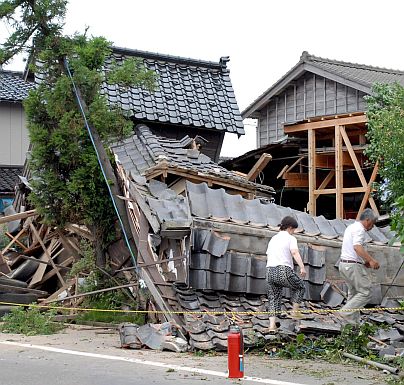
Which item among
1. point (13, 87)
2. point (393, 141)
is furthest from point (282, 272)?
point (13, 87)

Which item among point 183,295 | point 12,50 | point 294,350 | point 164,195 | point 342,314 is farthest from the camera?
point 12,50

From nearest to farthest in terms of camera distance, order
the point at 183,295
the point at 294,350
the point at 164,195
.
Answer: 1. the point at 294,350
2. the point at 183,295
3. the point at 164,195

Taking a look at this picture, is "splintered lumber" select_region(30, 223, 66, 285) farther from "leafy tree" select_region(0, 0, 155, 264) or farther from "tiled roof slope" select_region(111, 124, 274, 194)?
"tiled roof slope" select_region(111, 124, 274, 194)

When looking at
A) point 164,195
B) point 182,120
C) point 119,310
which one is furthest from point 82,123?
point 182,120

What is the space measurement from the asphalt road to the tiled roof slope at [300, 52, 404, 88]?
15147 mm

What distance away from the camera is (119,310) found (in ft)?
43.8

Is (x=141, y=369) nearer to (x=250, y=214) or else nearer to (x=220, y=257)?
(x=220, y=257)

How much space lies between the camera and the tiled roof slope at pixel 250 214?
40.0 ft

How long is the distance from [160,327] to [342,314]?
2671mm

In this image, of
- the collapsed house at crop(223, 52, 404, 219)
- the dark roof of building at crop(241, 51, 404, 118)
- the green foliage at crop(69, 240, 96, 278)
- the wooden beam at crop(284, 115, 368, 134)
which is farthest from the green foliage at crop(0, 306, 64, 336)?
the dark roof of building at crop(241, 51, 404, 118)

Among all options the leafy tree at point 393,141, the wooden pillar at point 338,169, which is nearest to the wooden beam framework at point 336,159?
the wooden pillar at point 338,169

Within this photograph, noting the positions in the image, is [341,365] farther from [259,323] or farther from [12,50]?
[12,50]

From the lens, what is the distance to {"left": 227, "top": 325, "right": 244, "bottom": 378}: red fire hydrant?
804 cm

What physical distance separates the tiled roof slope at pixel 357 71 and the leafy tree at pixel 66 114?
11120mm
